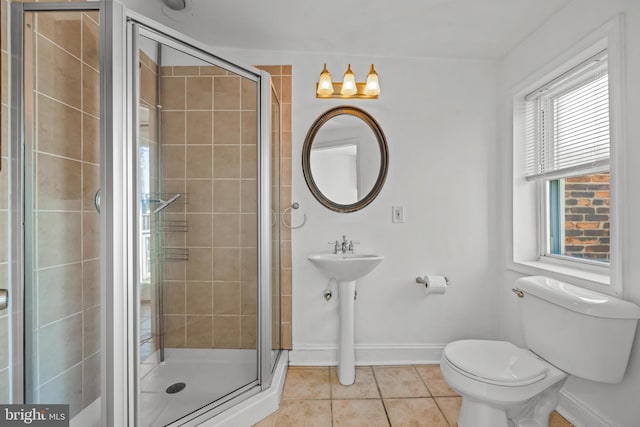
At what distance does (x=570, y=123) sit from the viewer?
1.80 metres

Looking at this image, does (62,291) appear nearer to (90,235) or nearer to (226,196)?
(90,235)

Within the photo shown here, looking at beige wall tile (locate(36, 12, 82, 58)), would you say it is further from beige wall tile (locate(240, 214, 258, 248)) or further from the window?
the window

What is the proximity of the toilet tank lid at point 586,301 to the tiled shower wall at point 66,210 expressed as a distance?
192 centimetres

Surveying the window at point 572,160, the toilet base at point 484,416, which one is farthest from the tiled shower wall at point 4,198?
the window at point 572,160

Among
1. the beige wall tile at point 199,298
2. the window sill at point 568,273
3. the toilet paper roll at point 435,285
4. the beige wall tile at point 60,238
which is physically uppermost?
the beige wall tile at point 60,238

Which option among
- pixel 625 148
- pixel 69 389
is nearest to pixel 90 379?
pixel 69 389

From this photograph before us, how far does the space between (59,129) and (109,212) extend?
1.33ft

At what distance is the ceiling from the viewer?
1.73 metres

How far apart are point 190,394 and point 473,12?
255 centimetres

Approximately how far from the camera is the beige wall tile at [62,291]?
1.17 metres

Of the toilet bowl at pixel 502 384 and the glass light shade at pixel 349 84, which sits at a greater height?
the glass light shade at pixel 349 84

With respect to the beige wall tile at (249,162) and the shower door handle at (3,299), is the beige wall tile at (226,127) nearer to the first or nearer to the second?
the beige wall tile at (249,162)

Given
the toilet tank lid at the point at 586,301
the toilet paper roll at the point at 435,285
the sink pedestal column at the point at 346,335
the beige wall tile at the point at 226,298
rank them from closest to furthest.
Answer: the toilet tank lid at the point at 586,301
the beige wall tile at the point at 226,298
the sink pedestal column at the point at 346,335
the toilet paper roll at the point at 435,285

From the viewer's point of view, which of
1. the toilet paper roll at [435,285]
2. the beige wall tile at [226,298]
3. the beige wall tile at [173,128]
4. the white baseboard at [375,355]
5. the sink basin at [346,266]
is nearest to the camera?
the beige wall tile at [173,128]
